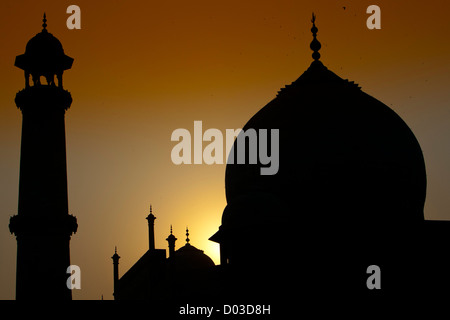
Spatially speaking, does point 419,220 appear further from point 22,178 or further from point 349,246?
point 22,178

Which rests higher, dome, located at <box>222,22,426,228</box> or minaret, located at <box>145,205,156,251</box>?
dome, located at <box>222,22,426,228</box>

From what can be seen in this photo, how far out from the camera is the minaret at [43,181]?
56.7 ft

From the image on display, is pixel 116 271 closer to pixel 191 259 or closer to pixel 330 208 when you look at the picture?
pixel 191 259

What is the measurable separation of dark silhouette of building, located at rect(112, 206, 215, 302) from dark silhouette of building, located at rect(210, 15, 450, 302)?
3.13m

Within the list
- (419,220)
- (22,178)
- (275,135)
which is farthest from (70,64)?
(419,220)

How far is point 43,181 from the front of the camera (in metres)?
17.8

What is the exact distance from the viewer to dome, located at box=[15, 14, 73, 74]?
18.6 m

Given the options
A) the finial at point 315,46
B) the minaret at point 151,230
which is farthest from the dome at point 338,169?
the minaret at point 151,230

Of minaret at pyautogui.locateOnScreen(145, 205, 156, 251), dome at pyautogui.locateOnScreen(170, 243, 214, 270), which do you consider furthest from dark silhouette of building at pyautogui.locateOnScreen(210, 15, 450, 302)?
dome at pyautogui.locateOnScreen(170, 243, 214, 270)

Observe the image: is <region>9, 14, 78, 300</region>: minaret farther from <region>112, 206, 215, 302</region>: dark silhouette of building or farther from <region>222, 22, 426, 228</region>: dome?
<region>112, 206, 215, 302</region>: dark silhouette of building

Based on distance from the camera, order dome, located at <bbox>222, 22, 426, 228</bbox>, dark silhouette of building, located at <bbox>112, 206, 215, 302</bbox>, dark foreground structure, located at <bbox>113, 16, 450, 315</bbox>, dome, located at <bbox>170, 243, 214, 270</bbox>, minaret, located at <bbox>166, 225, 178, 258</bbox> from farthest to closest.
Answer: dome, located at <bbox>170, 243, 214, 270</bbox>, minaret, located at <bbox>166, 225, 178, 258</bbox>, dark silhouette of building, located at <bbox>112, 206, 215, 302</bbox>, dome, located at <bbox>222, 22, 426, 228</bbox>, dark foreground structure, located at <bbox>113, 16, 450, 315</bbox>

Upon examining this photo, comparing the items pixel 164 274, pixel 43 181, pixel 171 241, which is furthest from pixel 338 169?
pixel 43 181
